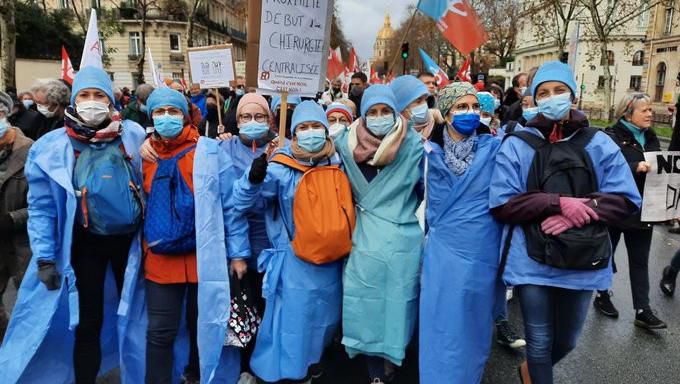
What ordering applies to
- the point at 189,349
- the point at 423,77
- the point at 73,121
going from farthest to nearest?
the point at 423,77
the point at 189,349
the point at 73,121

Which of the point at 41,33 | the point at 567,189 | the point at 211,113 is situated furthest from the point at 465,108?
the point at 41,33

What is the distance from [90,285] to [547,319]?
252 centimetres

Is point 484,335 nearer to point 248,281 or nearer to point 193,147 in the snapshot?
point 248,281

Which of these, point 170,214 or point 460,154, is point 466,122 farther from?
point 170,214

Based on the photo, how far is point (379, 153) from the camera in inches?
115

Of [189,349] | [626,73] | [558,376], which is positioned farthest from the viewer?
[626,73]

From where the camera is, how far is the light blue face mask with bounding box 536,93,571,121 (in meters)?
2.67

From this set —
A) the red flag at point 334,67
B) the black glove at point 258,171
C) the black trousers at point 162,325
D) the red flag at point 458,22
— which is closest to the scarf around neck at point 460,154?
the black glove at point 258,171

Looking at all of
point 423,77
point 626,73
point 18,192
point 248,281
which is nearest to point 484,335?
point 248,281

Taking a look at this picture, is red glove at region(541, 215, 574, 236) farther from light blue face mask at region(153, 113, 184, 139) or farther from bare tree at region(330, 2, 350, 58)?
bare tree at region(330, 2, 350, 58)

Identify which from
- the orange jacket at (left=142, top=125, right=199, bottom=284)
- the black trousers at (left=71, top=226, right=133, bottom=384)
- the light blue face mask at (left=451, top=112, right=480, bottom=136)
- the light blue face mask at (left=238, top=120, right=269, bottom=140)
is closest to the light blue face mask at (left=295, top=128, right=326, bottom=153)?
the light blue face mask at (left=238, top=120, right=269, bottom=140)

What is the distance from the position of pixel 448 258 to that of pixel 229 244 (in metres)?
1.26

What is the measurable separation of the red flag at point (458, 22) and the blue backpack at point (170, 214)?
4324 mm

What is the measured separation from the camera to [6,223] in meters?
3.25
